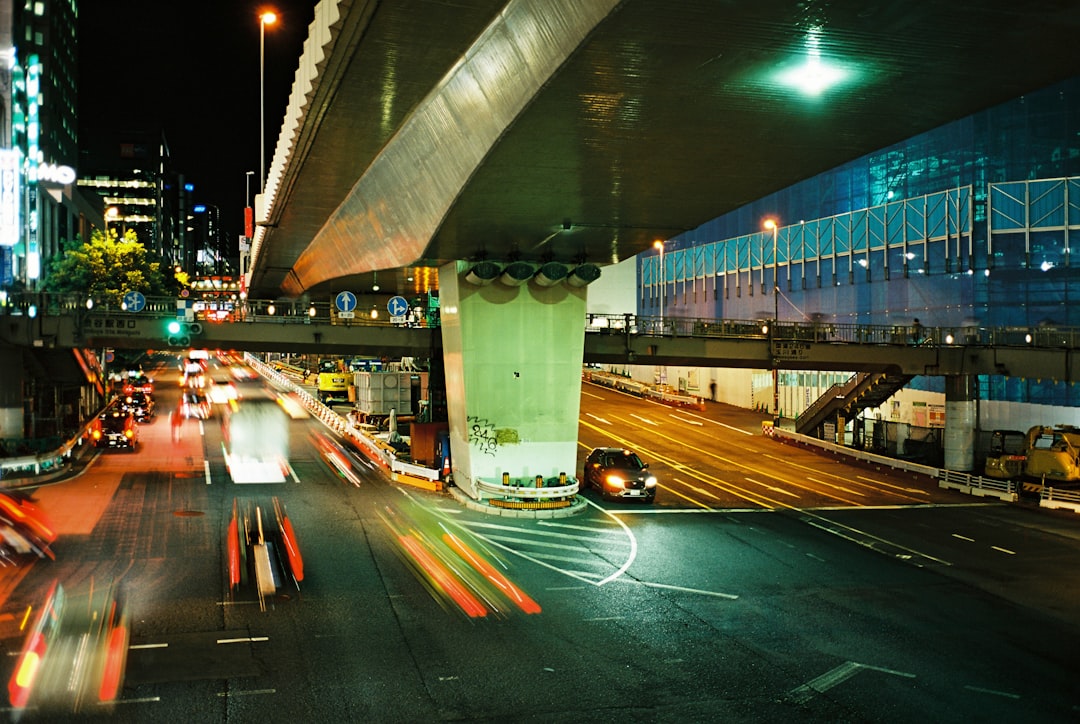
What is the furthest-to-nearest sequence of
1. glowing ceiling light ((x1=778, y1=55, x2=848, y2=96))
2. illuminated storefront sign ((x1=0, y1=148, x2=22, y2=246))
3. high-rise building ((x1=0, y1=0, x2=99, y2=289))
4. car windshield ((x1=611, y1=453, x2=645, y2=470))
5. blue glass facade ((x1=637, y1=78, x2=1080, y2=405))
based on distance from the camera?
high-rise building ((x1=0, y1=0, x2=99, y2=289)) < illuminated storefront sign ((x1=0, y1=148, x2=22, y2=246)) < blue glass facade ((x1=637, y1=78, x2=1080, y2=405)) < car windshield ((x1=611, y1=453, x2=645, y2=470)) < glowing ceiling light ((x1=778, y1=55, x2=848, y2=96))

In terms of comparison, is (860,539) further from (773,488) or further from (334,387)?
(334,387)

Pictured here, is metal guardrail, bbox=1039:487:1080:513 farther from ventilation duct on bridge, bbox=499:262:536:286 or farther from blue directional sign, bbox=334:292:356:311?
blue directional sign, bbox=334:292:356:311

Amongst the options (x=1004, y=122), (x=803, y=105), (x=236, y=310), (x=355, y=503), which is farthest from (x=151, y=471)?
(x=1004, y=122)

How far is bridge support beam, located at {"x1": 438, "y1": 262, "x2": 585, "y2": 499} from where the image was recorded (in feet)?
95.5

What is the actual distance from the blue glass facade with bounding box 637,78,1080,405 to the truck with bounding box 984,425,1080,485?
8455 mm

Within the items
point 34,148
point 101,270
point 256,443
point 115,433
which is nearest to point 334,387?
point 101,270

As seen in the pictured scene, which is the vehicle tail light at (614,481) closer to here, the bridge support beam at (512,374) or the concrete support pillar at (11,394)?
the bridge support beam at (512,374)

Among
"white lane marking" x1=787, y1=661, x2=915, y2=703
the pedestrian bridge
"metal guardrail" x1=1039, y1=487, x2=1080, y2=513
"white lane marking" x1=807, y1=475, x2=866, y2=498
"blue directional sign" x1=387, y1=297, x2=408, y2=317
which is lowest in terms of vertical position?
"white lane marking" x1=807, y1=475, x2=866, y2=498

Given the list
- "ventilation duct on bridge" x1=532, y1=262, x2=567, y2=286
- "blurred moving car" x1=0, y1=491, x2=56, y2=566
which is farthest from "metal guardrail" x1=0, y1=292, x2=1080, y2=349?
"blurred moving car" x1=0, y1=491, x2=56, y2=566

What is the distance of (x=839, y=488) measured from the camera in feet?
108

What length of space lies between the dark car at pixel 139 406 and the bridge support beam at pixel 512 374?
28.8 metres

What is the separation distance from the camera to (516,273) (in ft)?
92.5

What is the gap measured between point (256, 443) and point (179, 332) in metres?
11.7

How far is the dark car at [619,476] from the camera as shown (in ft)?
94.0
